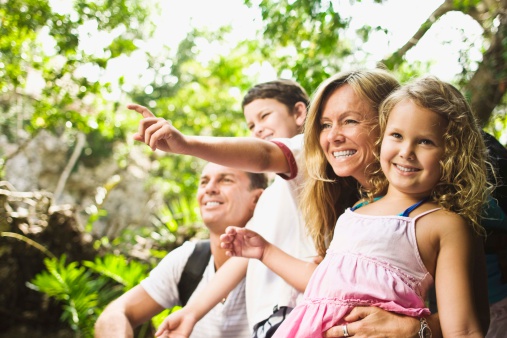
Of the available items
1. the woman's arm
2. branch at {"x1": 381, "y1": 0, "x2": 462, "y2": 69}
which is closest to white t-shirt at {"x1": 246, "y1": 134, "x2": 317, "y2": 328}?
the woman's arm

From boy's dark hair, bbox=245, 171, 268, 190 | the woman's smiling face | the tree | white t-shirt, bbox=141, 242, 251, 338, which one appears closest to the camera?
the woman's smiling face

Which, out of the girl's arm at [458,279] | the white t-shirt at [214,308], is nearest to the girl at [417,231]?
the girl's arm at [458,279]

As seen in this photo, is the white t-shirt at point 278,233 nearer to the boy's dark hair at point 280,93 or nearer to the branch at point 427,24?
the boy's dark hair at point 280,93

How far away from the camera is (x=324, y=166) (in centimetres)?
220

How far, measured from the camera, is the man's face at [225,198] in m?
A: 2.80

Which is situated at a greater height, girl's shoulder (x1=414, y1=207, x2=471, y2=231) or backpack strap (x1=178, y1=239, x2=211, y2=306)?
girl's shoulder (x1=414, y1=207, x2=471, y2=231)

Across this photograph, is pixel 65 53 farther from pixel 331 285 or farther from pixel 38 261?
pixel 331 285

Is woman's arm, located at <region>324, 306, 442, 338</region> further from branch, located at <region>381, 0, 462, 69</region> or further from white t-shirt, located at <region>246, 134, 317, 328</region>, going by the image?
branch, located at <region>381, 0, 462, 69</region>

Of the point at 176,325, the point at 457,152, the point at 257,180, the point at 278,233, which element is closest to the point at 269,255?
the point at 278,233

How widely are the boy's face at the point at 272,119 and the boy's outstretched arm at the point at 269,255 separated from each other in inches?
38.4

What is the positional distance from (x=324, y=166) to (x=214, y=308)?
103 centimetres

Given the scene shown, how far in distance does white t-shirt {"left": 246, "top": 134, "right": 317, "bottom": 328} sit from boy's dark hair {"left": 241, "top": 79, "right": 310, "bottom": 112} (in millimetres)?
632

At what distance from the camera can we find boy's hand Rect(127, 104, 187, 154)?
67.6 inches

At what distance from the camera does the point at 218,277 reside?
97.6 inches
